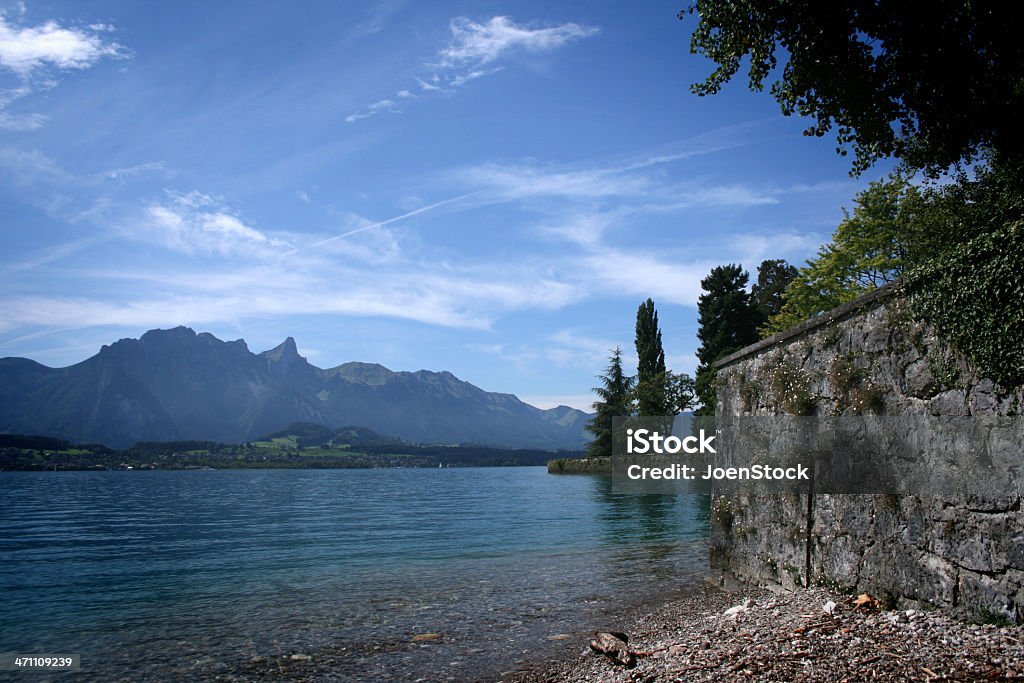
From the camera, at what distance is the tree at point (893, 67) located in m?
8.37

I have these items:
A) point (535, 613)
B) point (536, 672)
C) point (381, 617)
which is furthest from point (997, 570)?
point (381, 617)

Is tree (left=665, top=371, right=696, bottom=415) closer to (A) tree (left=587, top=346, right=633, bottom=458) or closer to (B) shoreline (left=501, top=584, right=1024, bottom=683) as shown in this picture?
(A) tree (left=587, top=346, right=633, bottom=458)

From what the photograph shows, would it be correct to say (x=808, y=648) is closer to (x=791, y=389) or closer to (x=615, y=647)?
(x=615, y=647)

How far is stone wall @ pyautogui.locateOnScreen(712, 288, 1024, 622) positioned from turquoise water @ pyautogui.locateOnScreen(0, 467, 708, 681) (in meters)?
3.16

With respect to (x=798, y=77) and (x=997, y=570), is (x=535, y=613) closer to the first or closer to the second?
(x=997, y=570)

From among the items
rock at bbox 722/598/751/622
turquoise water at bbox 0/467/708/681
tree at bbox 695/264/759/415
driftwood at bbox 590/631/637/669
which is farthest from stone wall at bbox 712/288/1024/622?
tree at bbox 695/264/759/415

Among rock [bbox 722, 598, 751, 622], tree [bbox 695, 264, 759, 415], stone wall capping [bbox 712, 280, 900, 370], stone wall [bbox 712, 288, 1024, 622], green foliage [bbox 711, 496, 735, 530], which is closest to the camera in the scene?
stone wall [bbox 712, 288, 1024, 622]

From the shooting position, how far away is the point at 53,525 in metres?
31.4

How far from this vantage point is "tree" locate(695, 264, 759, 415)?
6062 cm

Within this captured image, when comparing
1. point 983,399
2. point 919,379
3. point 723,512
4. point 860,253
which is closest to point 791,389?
point 919,379

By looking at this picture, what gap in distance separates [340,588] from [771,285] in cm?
5977

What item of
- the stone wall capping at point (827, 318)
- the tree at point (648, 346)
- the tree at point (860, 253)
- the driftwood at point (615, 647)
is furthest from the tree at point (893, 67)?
the tree at point (648, 346)

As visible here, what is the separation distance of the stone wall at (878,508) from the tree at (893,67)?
136 inches

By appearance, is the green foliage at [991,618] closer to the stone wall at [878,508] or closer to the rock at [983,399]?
the stone wall at [878,508]
